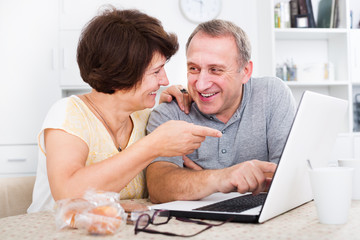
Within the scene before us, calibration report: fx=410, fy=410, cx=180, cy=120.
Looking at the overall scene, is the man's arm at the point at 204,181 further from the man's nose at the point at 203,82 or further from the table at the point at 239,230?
the man's nose at the point at 203,82

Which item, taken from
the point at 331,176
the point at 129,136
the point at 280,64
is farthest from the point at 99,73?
the point at 280,64

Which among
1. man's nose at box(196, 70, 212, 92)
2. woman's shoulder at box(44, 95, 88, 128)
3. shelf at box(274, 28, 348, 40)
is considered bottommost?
woman's shoulder at box(44, 95, 88, 128)

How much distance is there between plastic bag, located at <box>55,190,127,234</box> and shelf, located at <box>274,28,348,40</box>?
2.72 m

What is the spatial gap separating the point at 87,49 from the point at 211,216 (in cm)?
70

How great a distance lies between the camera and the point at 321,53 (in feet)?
11.7

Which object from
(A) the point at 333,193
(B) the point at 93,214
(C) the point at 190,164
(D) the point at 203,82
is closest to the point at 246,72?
(D) the point at 203,82

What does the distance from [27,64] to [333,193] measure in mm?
2931

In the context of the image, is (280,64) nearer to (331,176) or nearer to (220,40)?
(220,40)

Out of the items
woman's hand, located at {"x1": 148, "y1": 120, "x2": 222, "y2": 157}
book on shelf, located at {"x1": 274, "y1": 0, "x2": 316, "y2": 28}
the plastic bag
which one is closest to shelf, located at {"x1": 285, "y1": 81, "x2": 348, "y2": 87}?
book on shelf, located at {"x1": 274, "y1": 0, "x2": 316, "y2": 28}

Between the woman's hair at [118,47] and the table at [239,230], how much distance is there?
0.55 metres

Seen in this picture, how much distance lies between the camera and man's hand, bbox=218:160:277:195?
3.31 feet

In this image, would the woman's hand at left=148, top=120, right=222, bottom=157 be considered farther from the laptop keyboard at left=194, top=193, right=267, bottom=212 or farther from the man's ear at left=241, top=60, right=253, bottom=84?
the man's ear at left=241, top=60, right=253, bottom=84

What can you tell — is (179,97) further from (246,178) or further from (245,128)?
(246,178)

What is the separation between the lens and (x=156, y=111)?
4.89ft
